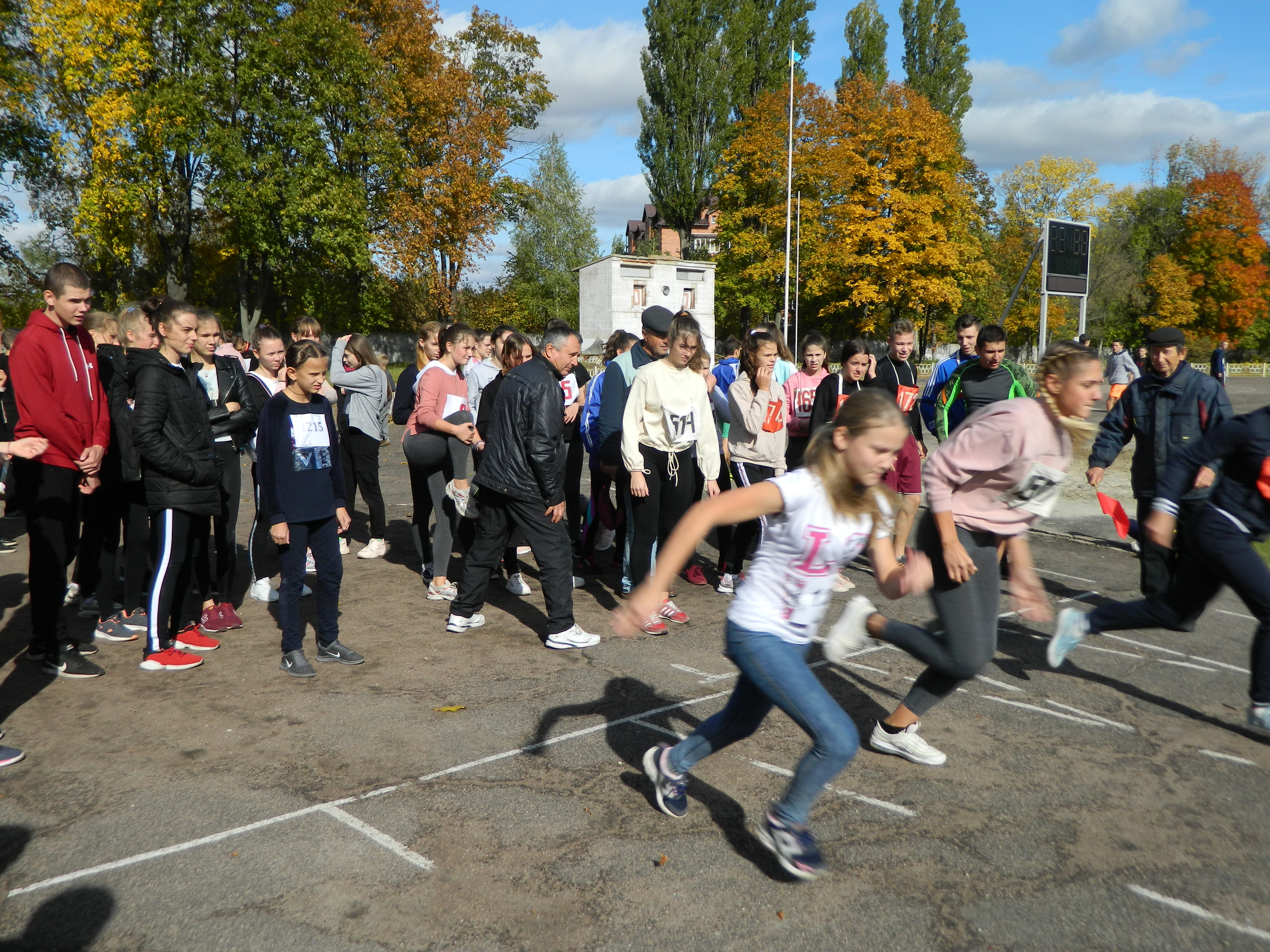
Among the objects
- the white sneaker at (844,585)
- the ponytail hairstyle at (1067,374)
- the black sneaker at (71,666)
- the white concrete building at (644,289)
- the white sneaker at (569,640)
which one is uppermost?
the white concrete building at (644,289)

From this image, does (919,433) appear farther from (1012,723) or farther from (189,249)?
(189,249)

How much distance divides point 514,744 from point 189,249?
1374 inches

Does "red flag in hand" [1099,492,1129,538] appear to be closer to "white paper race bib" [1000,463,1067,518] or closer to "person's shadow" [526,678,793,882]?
"white paper race bib" [1000,463,1067,518]

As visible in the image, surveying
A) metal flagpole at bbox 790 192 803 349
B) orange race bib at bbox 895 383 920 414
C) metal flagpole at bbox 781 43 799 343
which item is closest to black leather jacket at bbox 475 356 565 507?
orange race bib at bbox 895 383 920 414

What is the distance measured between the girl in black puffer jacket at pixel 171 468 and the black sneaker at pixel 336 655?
28.4 inches

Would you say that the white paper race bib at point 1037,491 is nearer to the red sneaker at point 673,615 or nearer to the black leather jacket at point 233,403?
the red sneaker at point 673,615

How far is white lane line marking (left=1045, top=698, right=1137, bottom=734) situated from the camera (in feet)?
15.2

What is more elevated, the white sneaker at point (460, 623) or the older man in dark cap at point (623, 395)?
the older man in dark cap at point (623, 395)

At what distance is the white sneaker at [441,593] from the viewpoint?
7.06 meters

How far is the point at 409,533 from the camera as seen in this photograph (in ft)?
31.3

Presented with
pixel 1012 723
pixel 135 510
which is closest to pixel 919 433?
pixel 1012 723

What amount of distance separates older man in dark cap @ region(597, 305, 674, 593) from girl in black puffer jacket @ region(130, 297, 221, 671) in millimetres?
2792

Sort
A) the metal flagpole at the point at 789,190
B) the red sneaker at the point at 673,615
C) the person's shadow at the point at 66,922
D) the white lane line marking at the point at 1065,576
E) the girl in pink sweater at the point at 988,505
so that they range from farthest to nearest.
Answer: the metal flagpole at the point at 789,190, the white lane line marking at the point at 1065,576, the red sneaker at the point at 673,615, the girl in pink sweater at the point at 988,505, the person's shadow at the point at 66,922

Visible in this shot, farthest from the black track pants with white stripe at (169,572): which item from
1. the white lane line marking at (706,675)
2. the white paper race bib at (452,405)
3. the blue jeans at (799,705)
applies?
the blue jeans at (799,705)
